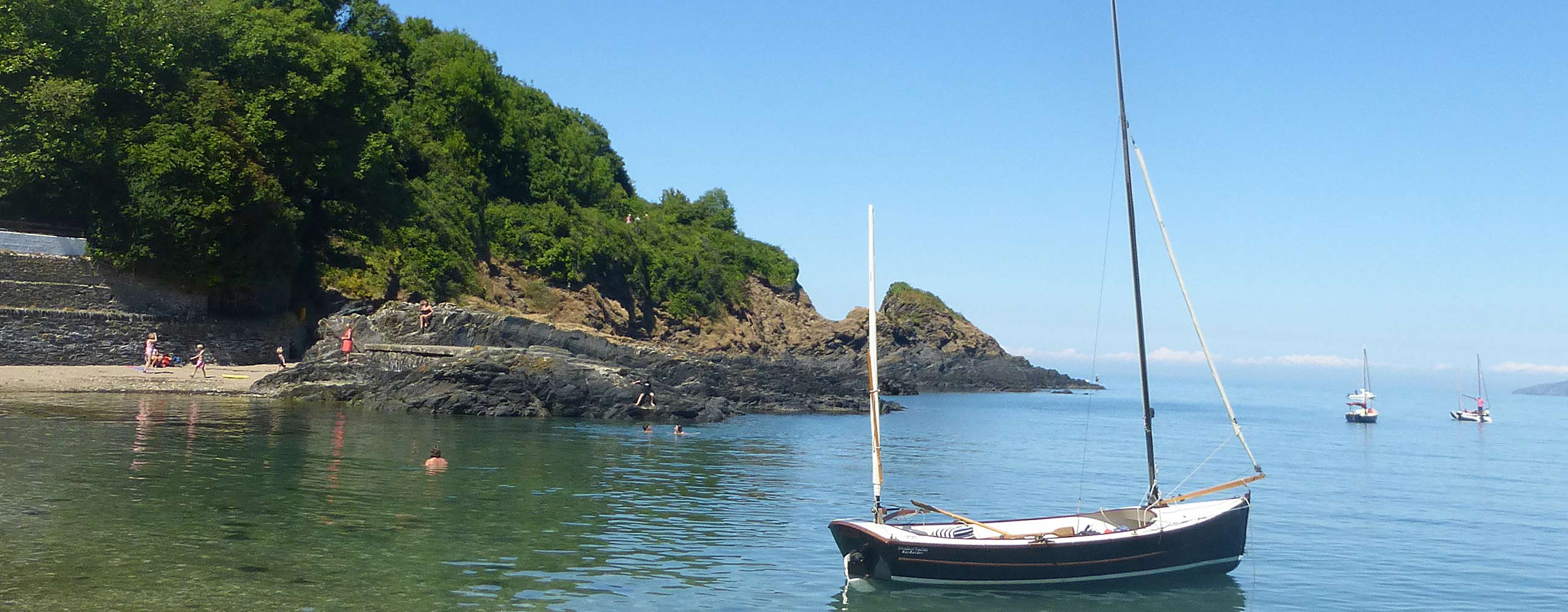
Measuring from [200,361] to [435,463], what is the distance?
2081cm

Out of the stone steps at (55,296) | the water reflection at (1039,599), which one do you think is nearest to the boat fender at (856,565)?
the water reflection at (1039,599)

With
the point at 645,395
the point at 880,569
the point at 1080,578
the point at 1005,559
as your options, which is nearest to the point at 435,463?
the point at 880,569

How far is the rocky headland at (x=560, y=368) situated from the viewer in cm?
4497

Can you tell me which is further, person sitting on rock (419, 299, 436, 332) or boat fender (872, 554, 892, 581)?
person sitting on rock (419, 299, 436, 332)

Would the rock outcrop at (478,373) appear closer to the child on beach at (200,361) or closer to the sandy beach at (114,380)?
the sandy beach at (114,380)

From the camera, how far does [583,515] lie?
24062 millimetres

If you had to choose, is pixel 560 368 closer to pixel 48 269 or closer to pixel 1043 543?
pixel 48 269

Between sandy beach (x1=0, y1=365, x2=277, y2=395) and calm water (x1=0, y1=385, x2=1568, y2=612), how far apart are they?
4.90 feet

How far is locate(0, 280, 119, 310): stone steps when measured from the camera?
40.7 m

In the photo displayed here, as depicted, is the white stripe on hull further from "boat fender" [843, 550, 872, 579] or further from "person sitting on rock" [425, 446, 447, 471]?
"person sitting on rock" [425, 446, 447, 471]

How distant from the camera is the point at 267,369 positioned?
48062 millimetres

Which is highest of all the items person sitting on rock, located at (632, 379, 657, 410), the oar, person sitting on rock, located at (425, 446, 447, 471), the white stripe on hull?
person sitting on rock, located at (632, 379, 657, 410)

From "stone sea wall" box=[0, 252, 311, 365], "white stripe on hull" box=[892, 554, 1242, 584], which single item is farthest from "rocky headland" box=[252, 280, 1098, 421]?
"white stripe on hull" box=[892, 554, 1242, 584]

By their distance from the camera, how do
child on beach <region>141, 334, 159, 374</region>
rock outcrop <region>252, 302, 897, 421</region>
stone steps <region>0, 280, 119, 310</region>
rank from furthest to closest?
1. rock outcrop <region>252, 302, 897, 421</region>
2. child on beach <region>141, 334, 159, 374</region>
3. stone steps <region>0, 280, 119, 310</region>
